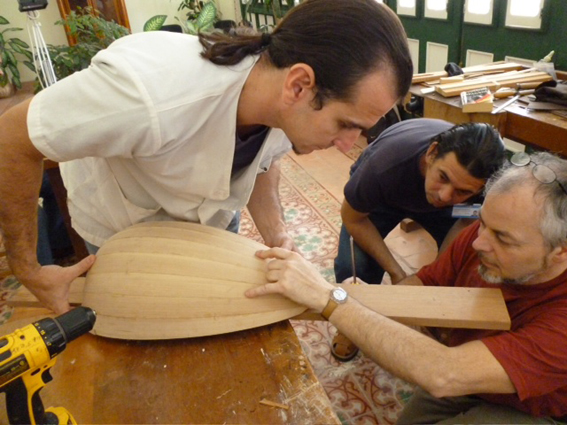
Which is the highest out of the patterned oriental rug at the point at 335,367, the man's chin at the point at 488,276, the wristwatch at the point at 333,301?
the wristwatch at the point at 333,301

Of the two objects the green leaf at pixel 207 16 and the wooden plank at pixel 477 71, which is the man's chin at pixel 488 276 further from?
the green leaf at pixel 207 16

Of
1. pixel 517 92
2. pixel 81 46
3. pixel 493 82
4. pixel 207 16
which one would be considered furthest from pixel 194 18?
pixel 517 92

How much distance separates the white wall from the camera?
670cm

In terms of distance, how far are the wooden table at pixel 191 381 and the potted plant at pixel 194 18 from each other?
17.3 feet

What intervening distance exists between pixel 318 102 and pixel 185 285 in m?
0.56

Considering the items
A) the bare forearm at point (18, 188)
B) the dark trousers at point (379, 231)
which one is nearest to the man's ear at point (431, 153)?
the dark trousers at point (379, 231)

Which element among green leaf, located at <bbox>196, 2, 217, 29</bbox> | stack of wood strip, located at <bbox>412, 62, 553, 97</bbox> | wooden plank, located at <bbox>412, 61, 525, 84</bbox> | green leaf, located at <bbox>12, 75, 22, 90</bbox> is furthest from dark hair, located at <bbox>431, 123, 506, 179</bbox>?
green leaf, located at <bbox>196, 2, 217, 29</bbox>

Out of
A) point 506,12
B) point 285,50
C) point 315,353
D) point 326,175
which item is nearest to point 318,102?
point 285,50

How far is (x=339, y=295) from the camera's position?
1145 millimetres

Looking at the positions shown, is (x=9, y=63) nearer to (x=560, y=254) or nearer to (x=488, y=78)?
(x=488, y=78)

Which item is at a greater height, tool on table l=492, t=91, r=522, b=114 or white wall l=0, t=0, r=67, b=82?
white wall l=0, t=0, r=67, b=82

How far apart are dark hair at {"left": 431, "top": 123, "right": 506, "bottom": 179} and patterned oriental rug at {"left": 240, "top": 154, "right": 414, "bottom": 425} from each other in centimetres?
106

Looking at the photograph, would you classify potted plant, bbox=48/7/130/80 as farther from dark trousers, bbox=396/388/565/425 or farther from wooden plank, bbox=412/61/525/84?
dark trousers, bbox=396/388/565/425

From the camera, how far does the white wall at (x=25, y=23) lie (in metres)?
6.70
